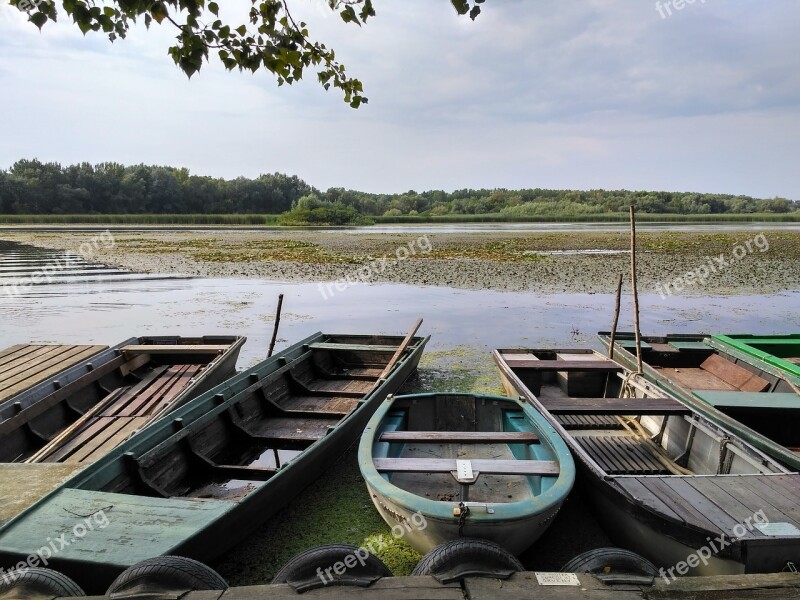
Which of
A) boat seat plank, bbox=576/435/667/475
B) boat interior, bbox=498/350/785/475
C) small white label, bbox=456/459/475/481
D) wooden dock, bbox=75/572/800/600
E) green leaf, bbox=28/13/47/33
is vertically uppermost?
green leaf, bbox=28/13/47/33

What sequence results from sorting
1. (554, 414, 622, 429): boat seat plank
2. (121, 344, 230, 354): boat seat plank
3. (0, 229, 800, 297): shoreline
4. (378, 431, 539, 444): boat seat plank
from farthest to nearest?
(0, 229, 800, 297): shoreline < (121, 344, 230, 354): boat seat plank < (554, 414, 622, 429): boat seat plank < (378, 431, 539, 444): boat seat plank

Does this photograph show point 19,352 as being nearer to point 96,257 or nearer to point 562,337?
point 562,337

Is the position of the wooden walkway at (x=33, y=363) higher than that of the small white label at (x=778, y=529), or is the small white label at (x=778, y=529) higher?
the wooden walkway at (x=33, y=363)

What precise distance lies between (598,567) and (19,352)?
8379 mm

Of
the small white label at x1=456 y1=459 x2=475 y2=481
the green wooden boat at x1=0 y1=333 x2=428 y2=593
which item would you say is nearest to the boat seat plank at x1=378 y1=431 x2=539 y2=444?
the small white label at x1=456 y1=459 x2=475 y2=481

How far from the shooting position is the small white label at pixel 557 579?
8.11 feet

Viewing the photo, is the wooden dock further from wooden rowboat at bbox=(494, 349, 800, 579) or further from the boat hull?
the boat hull

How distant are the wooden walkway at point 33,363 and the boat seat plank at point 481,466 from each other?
4.91 metres

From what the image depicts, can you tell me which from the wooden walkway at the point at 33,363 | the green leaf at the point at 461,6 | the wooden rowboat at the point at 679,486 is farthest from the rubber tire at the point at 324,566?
the wooden walkway at the point at 33,363

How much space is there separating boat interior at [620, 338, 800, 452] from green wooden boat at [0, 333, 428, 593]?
3.64 metres

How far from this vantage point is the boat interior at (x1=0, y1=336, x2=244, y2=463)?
4871mm

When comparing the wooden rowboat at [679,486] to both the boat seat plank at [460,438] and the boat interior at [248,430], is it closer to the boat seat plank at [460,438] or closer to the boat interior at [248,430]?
the boat seat plank at [460,438]

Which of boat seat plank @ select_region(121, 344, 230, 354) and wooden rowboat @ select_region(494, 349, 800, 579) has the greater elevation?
boat seat plank @ select_region(121, 344, 230, 354)

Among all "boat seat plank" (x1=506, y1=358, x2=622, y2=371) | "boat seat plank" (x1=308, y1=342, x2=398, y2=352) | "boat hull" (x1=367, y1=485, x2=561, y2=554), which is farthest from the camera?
"boat seat plank" (x1=308, y1=342, x2=398, y2=352)
